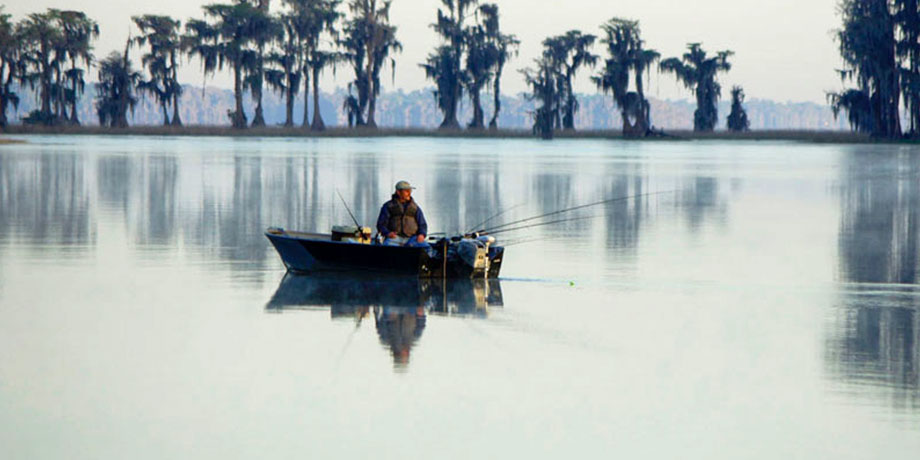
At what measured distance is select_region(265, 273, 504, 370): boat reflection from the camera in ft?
42.5

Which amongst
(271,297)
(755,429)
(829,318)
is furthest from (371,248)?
(755,429)

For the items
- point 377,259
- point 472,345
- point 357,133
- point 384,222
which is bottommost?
point 472,345

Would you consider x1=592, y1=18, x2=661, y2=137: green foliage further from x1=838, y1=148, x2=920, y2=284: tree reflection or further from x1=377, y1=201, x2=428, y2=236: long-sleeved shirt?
x1=377, y1=201, x2=428, y2=236: long-sleeved shirt

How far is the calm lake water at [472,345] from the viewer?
8.55 meters

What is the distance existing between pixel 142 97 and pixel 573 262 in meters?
97.2

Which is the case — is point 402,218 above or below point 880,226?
above

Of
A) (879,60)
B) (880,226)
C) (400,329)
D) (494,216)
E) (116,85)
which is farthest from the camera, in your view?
(116,85)

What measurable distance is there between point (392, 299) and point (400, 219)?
6.22 ft

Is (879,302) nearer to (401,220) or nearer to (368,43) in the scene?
(401,220)

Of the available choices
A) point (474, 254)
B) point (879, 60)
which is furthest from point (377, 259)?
point (879, 60)

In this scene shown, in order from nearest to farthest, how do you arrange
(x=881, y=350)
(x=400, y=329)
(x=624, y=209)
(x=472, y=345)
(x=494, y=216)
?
(x=881, y=350) < (x=472, y=345) < (x=400, y=329) < (x=494, y=216) < (x=624, y=209)

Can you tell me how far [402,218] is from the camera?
16.4 meters

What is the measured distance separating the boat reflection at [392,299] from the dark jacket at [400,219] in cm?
56

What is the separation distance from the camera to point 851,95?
3519 inches
